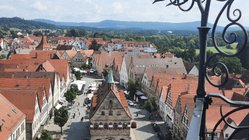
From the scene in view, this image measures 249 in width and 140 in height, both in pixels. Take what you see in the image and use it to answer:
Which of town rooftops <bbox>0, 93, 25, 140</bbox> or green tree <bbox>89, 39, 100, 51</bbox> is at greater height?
town rooftops <bbox>0, 93, 25, 140</bbox>

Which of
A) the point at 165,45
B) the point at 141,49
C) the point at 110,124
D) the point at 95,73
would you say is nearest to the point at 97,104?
the point at 110,124

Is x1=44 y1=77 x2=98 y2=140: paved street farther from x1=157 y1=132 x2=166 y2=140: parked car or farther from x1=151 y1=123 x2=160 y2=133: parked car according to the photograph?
x1=151 y1=123 x2=160 y2=133: parked car

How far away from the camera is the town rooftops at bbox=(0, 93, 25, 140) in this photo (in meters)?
31.3

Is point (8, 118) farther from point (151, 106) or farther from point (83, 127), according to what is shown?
point (151, 106)

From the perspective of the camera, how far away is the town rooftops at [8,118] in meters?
31.3

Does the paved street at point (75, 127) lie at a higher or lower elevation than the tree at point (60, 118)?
lower

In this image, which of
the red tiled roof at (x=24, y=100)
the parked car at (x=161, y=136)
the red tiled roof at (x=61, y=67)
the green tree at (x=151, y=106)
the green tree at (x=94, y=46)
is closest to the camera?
the red tiled roof at (x=24, y=100)

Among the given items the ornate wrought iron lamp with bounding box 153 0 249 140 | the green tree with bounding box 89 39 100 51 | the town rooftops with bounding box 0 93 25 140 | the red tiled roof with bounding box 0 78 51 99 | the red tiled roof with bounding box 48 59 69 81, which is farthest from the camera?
the green tree with bounding box 89 39 100 51

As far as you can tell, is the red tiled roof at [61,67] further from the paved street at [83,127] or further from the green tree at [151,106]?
the green tree at [151,106]

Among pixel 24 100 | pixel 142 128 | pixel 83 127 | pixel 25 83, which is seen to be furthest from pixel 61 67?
pixel 24 100

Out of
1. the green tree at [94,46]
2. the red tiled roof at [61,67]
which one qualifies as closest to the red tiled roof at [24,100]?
the red tiled roof at [61,67]

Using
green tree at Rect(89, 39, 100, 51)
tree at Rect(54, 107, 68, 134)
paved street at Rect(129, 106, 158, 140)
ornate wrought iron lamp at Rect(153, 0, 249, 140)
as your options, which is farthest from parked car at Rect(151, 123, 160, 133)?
green tree at Rect(89, 39, 100, 51)

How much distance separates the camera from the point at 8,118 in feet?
112

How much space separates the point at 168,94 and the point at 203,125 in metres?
47.7
